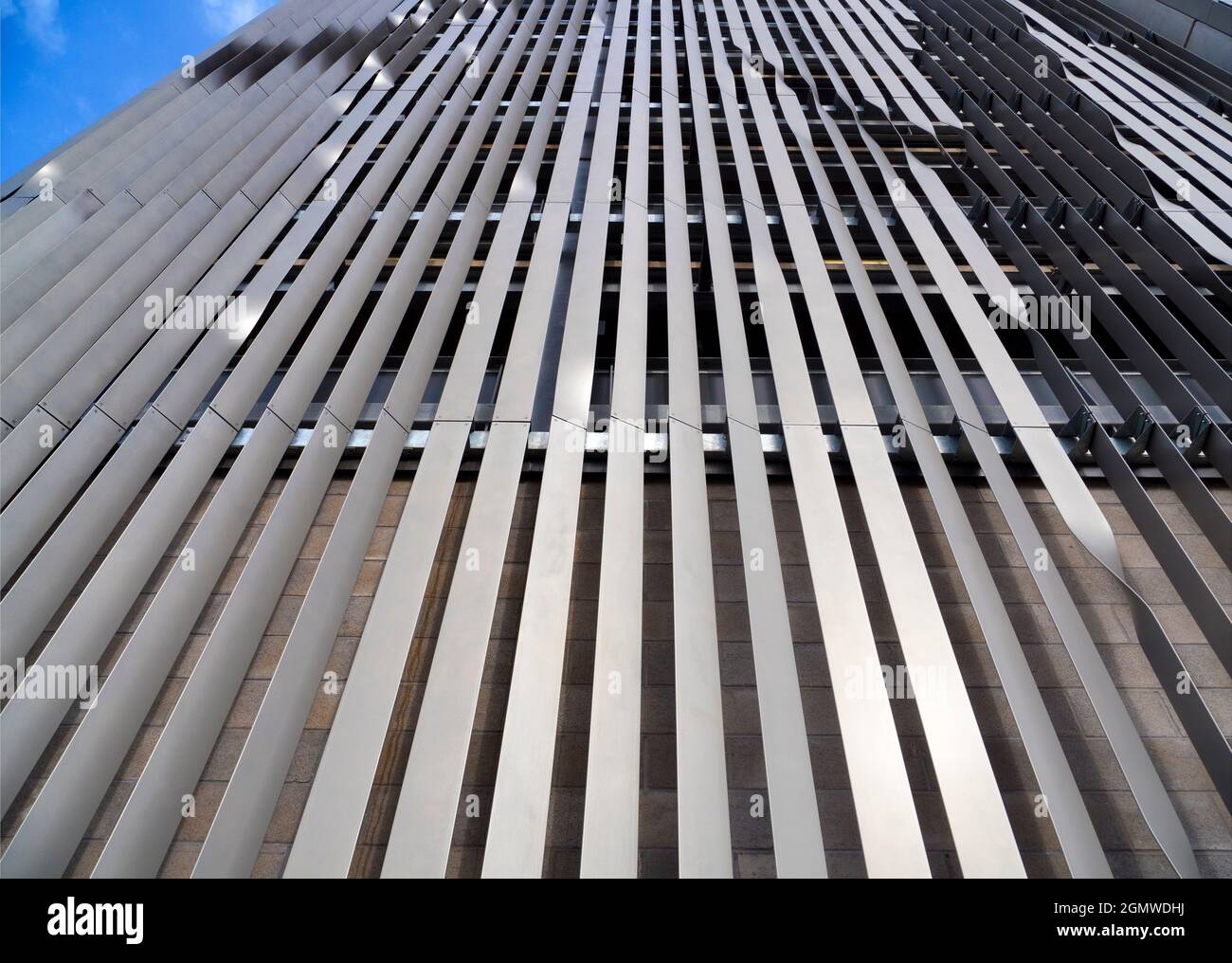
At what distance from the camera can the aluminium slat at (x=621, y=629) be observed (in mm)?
3098

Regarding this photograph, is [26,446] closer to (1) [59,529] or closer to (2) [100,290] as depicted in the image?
(1) [59,529]

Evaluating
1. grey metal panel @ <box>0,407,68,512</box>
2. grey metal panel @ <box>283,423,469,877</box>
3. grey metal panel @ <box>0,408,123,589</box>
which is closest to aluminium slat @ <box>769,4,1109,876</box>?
grey metal panel @ <box>283,423,469,877</box>

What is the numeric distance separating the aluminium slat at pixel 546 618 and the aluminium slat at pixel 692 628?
391 millimetres

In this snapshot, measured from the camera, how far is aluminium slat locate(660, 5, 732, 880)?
3.07 m

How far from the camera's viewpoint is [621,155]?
10.1 meters

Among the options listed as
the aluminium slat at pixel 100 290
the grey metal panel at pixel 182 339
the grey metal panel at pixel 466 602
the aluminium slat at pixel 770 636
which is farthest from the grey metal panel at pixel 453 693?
the aluminium slat at pixel 100 290

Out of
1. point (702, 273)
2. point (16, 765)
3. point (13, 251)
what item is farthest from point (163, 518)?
point (702, 273)

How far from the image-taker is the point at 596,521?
5195 mm

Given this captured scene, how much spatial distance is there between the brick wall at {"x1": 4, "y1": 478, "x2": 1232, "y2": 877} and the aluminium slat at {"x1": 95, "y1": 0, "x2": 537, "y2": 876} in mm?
518

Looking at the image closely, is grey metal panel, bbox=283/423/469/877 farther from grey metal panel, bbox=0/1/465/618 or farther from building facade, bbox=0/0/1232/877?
grey metal panel, bbox=0/1/465/618

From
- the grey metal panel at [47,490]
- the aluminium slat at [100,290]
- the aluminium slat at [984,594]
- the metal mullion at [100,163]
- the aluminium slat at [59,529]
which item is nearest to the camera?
the aluminium slat at [984,594]

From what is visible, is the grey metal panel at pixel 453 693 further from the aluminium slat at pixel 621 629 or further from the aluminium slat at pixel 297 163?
the aluminium slat at pixel 297 163

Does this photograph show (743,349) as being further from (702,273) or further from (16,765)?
(16,765)
